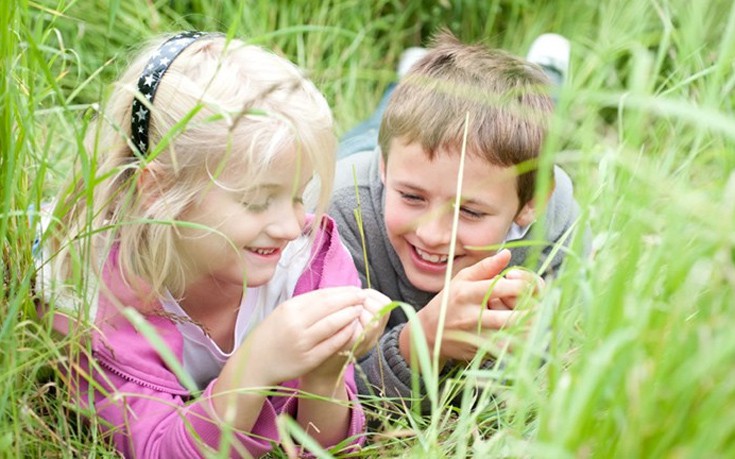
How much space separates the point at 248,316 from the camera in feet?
6.53

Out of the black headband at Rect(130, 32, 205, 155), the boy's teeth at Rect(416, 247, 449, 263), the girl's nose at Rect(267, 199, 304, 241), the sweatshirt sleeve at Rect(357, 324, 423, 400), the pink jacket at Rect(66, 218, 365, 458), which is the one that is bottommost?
the sweatshirt sleeve at Rect(357, 324, 423, 400)

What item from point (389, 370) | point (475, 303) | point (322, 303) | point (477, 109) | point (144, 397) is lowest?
point (389, 370)

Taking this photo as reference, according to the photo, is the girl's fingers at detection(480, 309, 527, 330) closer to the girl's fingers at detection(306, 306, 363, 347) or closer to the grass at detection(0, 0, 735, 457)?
the grass at detection(0, 0, 735, 457)

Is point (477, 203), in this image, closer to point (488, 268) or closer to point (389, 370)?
point (488, 268)

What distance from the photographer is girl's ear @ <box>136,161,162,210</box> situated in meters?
1.71

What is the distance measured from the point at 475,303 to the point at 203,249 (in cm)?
51

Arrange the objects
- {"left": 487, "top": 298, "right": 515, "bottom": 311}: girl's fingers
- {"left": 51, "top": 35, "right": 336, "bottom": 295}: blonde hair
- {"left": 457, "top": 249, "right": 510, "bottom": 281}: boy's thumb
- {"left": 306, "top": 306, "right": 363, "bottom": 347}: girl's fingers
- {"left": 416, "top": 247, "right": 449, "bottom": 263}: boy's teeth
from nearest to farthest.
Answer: {"left": 306, "top": 306, "right": 363, "bottom": 347}: girl's fingers < {"left": 51, "top": 35, "right": 336, "bottom": 295}: blonde hair < {"left": 457, "top": 249, "right": 510, "bottom": 281}: boy's thumb < {"left": 487, "top": 298, "right": 515, "bottom": 311}: girl's fingers < {"left": 416, "top": 247, "right": 449, "bottom": 263}: boy's teeth

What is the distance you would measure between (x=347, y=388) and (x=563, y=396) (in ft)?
2.99

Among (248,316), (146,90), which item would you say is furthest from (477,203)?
(146,90)

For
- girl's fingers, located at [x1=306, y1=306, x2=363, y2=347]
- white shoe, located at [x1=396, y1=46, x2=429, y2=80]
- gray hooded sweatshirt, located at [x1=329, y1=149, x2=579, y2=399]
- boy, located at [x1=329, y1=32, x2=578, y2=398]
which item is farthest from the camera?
white shoe, located at [x1=396, y1=46, x2=429, y2=80]

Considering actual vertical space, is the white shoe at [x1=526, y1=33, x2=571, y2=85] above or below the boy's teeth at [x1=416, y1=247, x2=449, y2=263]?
above

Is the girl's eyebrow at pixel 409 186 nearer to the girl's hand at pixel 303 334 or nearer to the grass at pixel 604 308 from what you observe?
the grass at pixel 604 308

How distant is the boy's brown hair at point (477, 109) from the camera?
208 cm

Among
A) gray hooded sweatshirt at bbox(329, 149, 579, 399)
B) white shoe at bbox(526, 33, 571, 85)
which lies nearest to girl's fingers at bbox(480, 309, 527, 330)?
gray hooded sweatshirt at bbox(329, 149, 579, 399)
